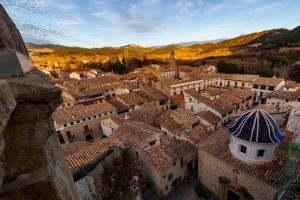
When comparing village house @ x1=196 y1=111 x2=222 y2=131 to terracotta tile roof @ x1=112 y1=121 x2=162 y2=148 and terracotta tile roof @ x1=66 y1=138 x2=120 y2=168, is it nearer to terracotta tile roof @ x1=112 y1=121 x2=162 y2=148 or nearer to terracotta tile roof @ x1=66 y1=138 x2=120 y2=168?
terracotta tile roof @ x1=112 y1=121 x2=162 y2=148

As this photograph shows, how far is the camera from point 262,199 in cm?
1388

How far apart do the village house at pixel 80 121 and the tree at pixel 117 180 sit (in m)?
19.6

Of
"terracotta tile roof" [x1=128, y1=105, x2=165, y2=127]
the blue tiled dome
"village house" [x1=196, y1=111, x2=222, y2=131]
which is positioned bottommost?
"village house" [x1=196, y1=111, x2=222, y2=131]

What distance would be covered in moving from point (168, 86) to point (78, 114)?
81.6 feet

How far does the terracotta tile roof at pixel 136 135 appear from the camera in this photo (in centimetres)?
1869

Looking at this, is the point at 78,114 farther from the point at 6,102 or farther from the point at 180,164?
the point at 6,102

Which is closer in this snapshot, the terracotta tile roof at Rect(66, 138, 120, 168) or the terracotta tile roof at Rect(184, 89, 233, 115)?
the terracotta tile roof at Rect(66, 138, 120, 168)

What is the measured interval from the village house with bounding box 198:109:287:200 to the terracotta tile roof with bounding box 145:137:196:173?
9.63 ft

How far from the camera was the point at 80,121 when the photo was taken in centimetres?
2823

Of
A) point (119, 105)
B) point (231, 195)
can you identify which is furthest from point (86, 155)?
point (119, 105)

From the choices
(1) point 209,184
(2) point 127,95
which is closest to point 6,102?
(1) point 209,184

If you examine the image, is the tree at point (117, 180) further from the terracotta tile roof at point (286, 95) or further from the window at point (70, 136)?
the terracotta tile roof at point (286, 95)

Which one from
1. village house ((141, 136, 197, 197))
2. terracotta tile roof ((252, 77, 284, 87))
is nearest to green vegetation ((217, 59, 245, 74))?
terracotta tile roof ((252, 77, 284, 87))

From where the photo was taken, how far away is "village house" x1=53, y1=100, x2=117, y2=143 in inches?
1057
